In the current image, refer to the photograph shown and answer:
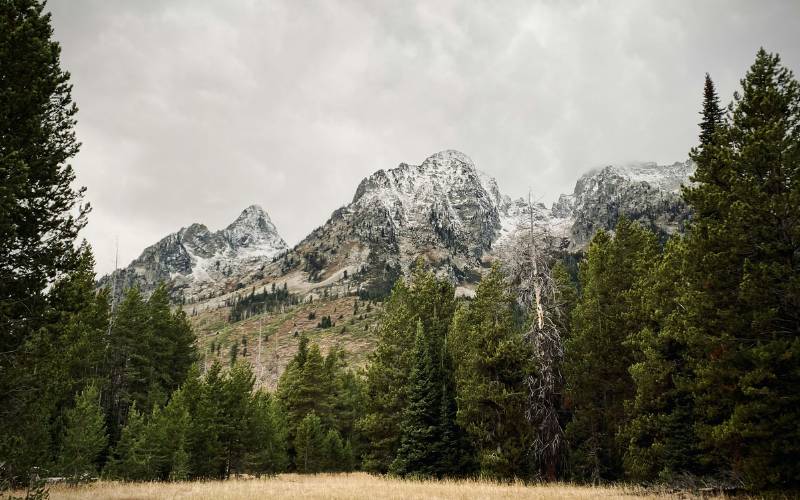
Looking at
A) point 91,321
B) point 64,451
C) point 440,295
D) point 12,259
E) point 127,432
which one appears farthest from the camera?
point 440,295

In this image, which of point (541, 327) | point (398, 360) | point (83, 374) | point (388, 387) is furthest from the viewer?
point (83, 374)

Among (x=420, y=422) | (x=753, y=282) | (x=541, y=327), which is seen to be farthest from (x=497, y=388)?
(x=753, y=282)

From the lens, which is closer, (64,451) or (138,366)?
(64,451)

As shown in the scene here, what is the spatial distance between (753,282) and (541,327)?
10.8 meters

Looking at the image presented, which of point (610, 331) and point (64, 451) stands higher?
point (610, 331)

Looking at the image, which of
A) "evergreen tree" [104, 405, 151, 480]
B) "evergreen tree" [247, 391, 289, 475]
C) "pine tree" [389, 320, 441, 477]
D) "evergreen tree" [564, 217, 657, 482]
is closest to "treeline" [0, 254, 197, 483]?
"evergreen tree" [104, 405, 151, 480]

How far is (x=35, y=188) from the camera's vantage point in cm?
1177

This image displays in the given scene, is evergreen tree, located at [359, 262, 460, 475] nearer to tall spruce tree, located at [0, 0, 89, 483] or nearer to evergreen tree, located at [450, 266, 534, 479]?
evergreen tree, located at [450, 266, 534, 479]

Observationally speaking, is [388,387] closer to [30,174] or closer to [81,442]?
[81,442]

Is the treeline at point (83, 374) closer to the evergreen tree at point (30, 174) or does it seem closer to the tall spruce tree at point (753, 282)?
the evergreen tree at point (30, 174)

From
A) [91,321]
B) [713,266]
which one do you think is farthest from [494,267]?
[91,321]

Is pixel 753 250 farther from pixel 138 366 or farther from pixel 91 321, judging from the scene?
pixel 138 366

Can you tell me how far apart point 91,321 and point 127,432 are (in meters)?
10.3

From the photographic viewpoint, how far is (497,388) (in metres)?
21.9
